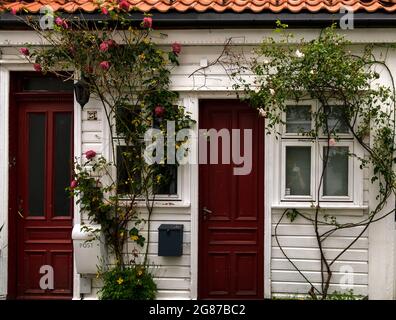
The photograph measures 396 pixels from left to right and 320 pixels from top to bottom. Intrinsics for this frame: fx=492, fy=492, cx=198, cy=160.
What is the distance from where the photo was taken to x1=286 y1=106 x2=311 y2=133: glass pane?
22.0 ft

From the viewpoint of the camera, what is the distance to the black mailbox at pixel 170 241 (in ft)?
21.6

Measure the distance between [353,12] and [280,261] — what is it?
134 inches

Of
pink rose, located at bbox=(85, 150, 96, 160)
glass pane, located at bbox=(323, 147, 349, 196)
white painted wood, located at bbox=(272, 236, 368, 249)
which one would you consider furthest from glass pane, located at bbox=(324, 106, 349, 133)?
pink rose, located at bbox=(85, 150, 96, 160)

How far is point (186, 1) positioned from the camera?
6.67 meters

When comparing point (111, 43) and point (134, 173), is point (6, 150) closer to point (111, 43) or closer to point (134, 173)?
point (134, 173)

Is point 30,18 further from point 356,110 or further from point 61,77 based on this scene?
point 356,110

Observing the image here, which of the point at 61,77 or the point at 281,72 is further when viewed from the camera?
the point at 61,77

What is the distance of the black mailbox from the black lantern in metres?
2.03

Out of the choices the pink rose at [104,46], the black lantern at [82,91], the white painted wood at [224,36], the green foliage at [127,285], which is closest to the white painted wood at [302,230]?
the green foliage at [127,285]

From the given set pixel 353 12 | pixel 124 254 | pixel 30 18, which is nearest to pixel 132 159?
pixel 124 254

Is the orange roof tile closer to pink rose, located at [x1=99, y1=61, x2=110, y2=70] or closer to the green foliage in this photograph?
pink rose, located at [x1=99, y1=61, x2=110, y2=70]

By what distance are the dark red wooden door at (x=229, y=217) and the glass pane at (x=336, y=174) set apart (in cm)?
89

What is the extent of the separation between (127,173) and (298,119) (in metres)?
2.46

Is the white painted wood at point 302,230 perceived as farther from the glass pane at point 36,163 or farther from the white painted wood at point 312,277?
the glass pane at point 36,163
